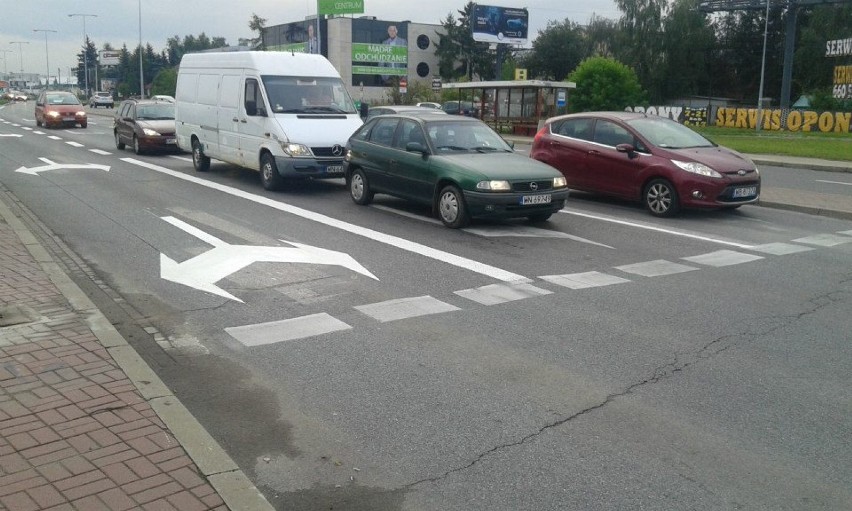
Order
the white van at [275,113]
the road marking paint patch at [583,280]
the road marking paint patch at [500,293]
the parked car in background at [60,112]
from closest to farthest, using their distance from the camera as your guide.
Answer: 1. the road marking paint patch at [500,293]
2. the road marking paint patch at [583,280]
3. the white van at [275,113]
4. the parked car in background at [60,112]

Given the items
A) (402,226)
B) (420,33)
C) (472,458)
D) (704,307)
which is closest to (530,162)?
(402,226)

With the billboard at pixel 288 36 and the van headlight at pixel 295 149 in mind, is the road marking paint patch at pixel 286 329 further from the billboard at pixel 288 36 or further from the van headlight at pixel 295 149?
the billboard at pixel 288 36

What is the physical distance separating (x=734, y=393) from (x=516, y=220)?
7346mm

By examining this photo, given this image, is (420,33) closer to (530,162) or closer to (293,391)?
(530,162)

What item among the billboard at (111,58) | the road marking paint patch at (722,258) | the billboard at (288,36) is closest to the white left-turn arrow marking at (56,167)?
the road marking paint patch at (722,258)

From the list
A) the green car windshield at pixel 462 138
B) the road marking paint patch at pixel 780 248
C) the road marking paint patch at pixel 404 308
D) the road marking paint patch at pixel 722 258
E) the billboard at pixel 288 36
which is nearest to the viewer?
the road marking paint patch at pixel 404 308

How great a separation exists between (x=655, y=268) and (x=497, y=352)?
3720 millimetres

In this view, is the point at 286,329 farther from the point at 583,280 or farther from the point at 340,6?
the point at 340,6

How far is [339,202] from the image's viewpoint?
14430mm

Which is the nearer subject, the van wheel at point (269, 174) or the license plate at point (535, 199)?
the license plate at point (535, 199)

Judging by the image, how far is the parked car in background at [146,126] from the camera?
23.0 meters

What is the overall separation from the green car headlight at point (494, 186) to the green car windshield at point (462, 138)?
1216 millimetres

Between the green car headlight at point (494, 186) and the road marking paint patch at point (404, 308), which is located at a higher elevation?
the green car headlight at point (494, 186)

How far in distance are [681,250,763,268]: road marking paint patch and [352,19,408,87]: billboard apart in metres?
80.1
